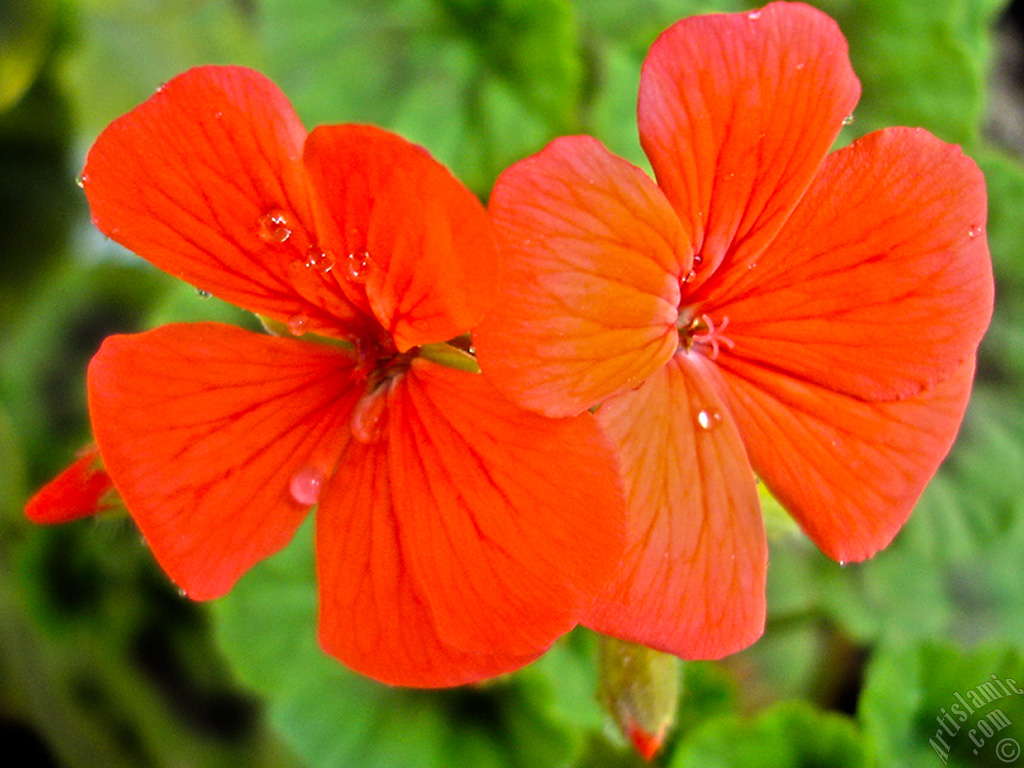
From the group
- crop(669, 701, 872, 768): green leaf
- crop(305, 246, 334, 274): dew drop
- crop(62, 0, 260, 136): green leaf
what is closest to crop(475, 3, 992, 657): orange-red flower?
crop(305, 246, 334, 274): dew drop

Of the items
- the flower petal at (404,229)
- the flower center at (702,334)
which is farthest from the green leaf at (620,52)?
the flower petal at (404,229)

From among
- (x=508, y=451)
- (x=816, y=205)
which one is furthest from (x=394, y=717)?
(x=816, y=205)

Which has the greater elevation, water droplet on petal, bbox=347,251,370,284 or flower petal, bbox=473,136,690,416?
water droplet on petal, bbox=347,251,370,284

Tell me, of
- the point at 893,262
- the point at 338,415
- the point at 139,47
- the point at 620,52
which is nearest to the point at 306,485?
the point at 338,415

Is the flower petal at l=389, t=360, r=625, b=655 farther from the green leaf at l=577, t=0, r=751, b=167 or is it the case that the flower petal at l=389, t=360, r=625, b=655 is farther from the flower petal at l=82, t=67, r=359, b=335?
the green leaf at l=577, t=0, r=751, b=167

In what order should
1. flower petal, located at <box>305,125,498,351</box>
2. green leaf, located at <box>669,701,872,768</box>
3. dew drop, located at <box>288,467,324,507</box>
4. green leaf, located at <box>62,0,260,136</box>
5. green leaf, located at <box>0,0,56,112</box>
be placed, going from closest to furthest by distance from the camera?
flower petal, located at <box>305,125,498,351</box>
dew drop, located at <box>288,467,324,507</box>
green leaf, located at <box>669,701,872,768</box>
green leaf, located at <box>0,0,56,112</box>
green leaf, located at <box>62,0,260,136</box>

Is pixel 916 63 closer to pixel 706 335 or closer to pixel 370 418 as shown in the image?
pixel 706 335

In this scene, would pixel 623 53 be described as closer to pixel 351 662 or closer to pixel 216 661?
pixel 351 662
